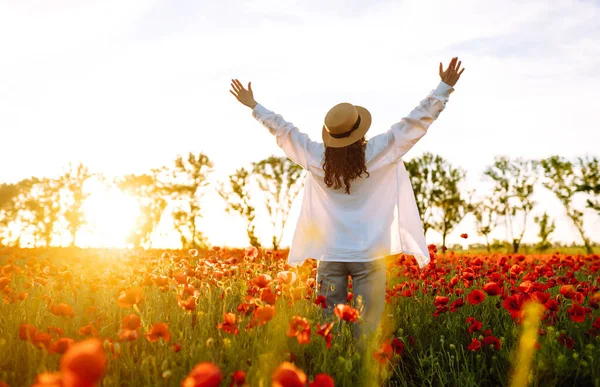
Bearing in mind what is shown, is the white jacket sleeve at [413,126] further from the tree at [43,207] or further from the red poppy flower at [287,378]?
the tree at [43,207]

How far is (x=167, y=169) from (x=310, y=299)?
2292cm

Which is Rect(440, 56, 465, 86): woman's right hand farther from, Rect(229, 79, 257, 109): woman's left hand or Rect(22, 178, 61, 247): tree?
Rect(22, 178, 61, 247): tree

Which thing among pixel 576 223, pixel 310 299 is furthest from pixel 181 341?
pixel 576 223

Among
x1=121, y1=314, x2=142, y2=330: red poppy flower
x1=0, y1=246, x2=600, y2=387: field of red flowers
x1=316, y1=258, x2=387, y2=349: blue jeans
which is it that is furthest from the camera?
x1=316, y1=258, x2=387, y2=349: blue jeans

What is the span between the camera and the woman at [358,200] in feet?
12.6

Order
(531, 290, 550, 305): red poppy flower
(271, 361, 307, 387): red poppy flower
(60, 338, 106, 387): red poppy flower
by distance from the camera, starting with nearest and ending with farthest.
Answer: (60, 338, 106, 387): red poppy flower < (271, 361, 307, 387): red poppy flower < (531, 290, 550, 305): red poppy flower

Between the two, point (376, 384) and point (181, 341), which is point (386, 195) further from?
point (181, 341)

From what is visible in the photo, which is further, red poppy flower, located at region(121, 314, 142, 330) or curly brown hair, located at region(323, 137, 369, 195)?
curly brown hair, located at region(323, 137, 369, 195)

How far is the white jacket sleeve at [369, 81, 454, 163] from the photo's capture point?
12.4 feet

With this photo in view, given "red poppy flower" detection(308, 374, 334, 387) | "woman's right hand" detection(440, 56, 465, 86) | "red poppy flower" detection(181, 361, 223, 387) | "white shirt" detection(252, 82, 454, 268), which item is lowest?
"red poppy flower" detection(308, 374, 334, 387)

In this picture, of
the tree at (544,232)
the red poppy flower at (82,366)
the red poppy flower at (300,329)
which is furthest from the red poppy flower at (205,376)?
the tree at (544,232)

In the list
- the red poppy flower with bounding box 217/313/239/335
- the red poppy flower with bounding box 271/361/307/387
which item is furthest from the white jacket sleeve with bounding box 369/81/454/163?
the red poppy flower with bounding box 271/361/307/387

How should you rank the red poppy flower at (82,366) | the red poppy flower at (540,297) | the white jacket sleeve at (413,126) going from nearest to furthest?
the red poppy flower at (82,366)
the red poppy flower at (540,297)
the white jacket sleeve at (413,126)

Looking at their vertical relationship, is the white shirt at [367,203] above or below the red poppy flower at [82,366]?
above
